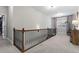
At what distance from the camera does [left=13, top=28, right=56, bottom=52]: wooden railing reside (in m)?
2.53

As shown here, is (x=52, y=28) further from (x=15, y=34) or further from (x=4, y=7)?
(x=4, y=7)

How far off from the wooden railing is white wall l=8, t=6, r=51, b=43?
0.46 ft

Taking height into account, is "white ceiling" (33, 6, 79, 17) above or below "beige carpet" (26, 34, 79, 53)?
above

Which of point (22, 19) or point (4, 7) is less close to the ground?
point (4, 7)

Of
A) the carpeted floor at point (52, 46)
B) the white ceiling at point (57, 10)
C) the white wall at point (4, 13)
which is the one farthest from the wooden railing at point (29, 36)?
the white ceiling at point (57, 10)

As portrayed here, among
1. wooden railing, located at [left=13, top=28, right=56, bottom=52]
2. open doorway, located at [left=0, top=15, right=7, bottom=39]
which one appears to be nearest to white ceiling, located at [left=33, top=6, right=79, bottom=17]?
wooden railing, located at [left=13, top=28, right=56, bottom=52]

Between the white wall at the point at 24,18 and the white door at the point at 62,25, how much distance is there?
0.28 meters

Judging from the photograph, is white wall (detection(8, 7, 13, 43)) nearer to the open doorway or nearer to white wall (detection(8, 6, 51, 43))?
white wall (detection(8, 6, 51, 43))

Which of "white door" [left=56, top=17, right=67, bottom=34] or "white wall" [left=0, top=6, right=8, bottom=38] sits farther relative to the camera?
"white door" [left=56, top=17, right=67, bottom=34]

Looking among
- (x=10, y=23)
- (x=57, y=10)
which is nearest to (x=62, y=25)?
(x=57, y=10)
